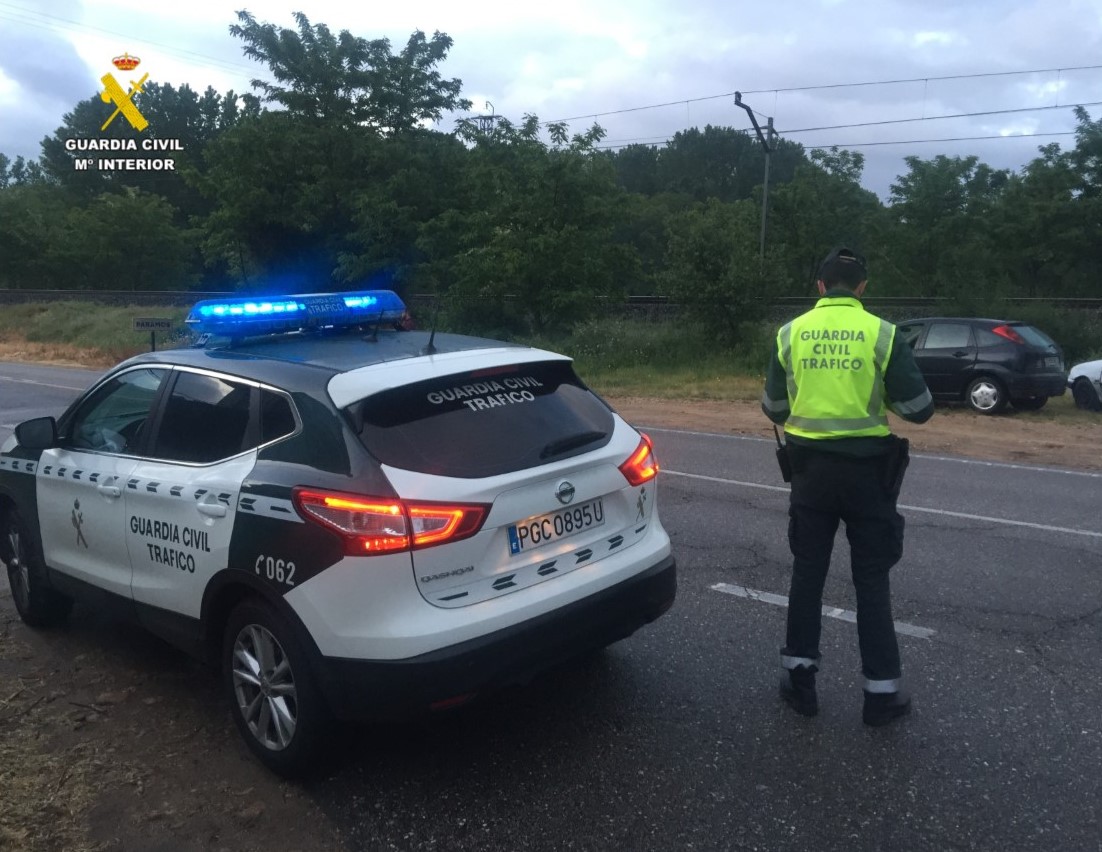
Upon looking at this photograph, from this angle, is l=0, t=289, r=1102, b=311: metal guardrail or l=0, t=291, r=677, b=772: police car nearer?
Answer: l=0, t=291, r=677, b=772: police car

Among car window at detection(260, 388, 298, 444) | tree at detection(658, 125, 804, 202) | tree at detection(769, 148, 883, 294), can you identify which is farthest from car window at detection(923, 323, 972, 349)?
tree at detection(658, 125, 804, 202)

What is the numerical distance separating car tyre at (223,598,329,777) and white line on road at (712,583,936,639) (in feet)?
9.63

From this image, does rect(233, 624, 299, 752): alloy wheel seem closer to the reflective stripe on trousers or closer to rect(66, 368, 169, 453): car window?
rect(66, 368, 169, 453): car window

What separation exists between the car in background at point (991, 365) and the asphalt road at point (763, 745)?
9760 millimetres

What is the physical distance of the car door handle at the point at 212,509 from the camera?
152 inches

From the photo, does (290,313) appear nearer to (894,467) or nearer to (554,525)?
(554,525)

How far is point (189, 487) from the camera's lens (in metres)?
4.07

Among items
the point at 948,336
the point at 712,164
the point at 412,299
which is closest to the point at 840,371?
the point at 948,336

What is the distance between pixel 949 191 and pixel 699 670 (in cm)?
4590

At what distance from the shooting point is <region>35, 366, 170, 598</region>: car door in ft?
14.8

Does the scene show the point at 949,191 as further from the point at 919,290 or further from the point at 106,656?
the point at 106,656

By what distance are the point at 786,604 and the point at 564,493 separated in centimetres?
240

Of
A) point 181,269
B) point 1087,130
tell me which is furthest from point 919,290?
point 181,269

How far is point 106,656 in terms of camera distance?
514 cm
